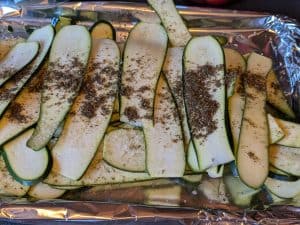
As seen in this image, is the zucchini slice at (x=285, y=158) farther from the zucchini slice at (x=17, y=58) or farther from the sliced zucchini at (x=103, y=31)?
the zucchini slice at (x=17, y=58)

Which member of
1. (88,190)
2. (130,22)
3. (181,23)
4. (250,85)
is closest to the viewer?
(88,190)

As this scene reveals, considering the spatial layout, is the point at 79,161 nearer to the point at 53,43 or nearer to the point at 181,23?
the point at 53,43

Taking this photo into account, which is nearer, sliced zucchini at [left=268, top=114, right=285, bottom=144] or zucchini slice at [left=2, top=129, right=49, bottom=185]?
zucchini slice at [left=2, top=129, right=49, bottom=185]

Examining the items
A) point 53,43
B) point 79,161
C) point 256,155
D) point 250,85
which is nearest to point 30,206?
point 79,161

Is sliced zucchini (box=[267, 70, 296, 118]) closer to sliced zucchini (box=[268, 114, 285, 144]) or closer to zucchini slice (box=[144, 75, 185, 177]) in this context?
sliced zucchini (box=[268, 114, 285, 144])

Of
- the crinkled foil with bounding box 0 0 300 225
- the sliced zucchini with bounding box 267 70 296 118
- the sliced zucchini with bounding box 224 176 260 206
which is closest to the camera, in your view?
the crinkled foil with bounding box 0 0 300 225

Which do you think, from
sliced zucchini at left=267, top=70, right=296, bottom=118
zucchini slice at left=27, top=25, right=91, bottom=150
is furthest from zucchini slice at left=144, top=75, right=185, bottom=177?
sliced zucchini at left=267, top=70, right=296, bottom=118

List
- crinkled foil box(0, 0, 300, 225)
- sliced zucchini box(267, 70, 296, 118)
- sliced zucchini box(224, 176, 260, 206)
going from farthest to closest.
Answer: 1. sliced zucchini box(267, 70, 296, 118)
2. sliced zucchini box(224, 176, 260, 206)
3. crinkled foil box(0, 0, 300, 225)
